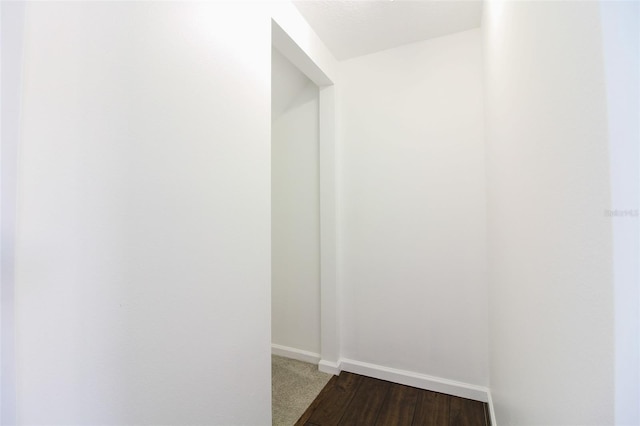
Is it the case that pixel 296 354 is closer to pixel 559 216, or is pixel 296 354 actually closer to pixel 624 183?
pixel 559 216

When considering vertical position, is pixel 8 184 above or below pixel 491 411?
above

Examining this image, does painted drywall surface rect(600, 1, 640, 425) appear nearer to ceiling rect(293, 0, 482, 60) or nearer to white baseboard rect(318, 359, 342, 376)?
ceiling rect(293, 0, 482, 60)

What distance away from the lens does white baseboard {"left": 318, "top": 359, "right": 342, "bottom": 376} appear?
2107mm

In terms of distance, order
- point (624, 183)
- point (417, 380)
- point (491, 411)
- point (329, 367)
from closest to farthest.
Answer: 1. point (624, 183)
2. point (491, 411)
3. point (417, 380)
4. point (329, 367)

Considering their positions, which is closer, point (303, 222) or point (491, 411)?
point (491, 411)

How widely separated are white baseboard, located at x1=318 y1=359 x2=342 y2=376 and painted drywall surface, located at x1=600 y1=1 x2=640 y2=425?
2012 mm

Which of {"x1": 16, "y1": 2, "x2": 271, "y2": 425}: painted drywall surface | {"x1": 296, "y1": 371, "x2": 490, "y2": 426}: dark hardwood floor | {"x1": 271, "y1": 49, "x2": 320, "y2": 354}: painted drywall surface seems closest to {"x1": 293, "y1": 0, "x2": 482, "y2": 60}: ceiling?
{"x1": 271, "y1": 49, "x2": 320, "y2": 354}: painted drywall surface

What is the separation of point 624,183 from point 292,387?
2.18m

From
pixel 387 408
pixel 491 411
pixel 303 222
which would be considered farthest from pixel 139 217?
pixel 491 411

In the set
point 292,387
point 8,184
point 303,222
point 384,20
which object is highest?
point 384,20

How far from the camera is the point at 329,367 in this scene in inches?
83.7

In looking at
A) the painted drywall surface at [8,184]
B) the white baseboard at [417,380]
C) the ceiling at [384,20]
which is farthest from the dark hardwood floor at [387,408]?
the ceiling at [384,20]

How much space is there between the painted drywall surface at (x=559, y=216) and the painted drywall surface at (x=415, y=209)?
0.92m

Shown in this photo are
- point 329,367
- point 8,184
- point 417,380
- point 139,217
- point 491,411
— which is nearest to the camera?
point 8,184
